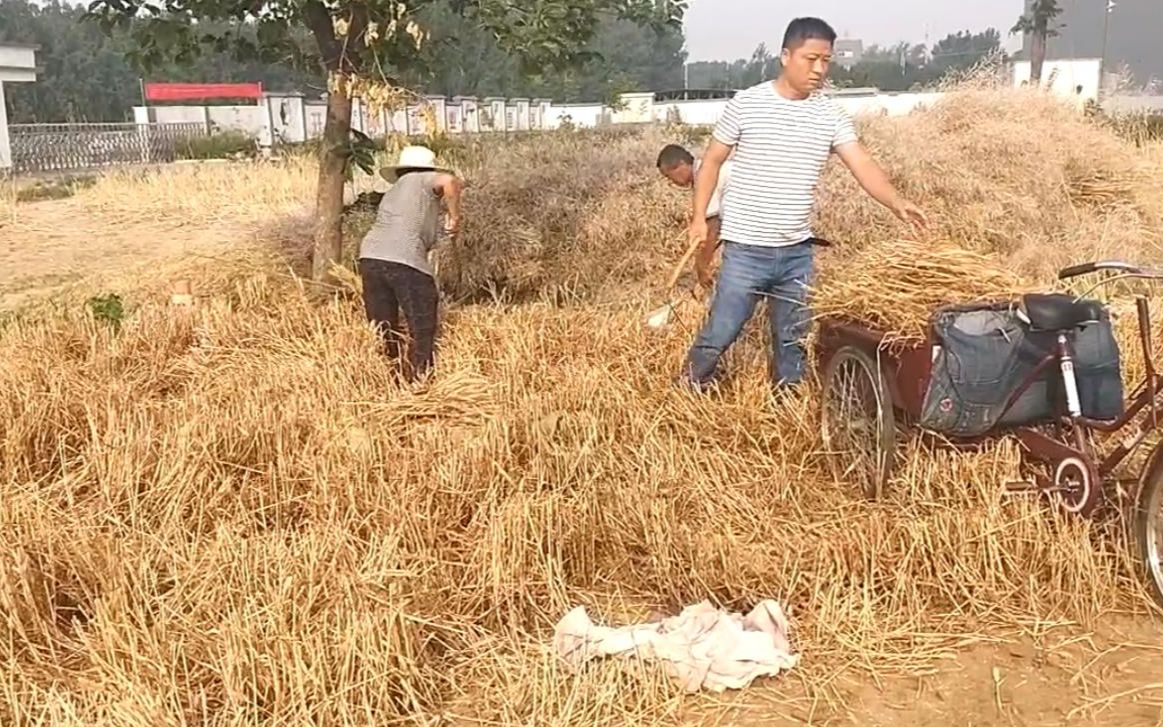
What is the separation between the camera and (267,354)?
18.7 feet

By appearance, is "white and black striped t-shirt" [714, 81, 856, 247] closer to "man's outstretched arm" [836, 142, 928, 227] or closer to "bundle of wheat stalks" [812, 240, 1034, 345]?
"man's outstretched arm" [836, 142, 928, 227]

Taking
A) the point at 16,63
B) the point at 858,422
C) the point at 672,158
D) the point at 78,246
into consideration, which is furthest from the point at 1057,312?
the point at 16,63

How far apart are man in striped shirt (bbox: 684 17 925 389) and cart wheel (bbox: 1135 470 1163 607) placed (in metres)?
1.49

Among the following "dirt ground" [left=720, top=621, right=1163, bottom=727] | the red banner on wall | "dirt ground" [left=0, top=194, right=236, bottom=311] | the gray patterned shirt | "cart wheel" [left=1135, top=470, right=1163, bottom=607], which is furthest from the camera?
the red banner on wall

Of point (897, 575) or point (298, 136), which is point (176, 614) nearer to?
point (897, 575)

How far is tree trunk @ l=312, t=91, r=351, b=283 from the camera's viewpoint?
685 centimetres

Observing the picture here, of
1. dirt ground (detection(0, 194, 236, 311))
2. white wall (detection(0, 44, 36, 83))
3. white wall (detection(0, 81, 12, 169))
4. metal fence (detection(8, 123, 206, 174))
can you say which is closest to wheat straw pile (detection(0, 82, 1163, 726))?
dirt ground (detection(0, 194, 236, 311))

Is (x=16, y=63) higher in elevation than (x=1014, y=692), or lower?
higher

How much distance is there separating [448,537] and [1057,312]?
1.98m

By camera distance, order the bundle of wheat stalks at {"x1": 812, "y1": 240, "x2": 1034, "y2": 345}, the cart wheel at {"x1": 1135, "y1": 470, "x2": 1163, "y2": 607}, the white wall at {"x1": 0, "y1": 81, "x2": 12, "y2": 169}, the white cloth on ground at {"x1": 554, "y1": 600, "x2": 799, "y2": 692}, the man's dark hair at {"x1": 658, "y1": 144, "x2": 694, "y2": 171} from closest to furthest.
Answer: the white cloth on ground at {"x1": 554, "y1": 600, "x2": 799, "y2": 692} → the cart wheel at {"x1": 1135, "y1": 470, "x2": 1163, "y2": 607} → the bundle of wheat stalks at {"x1": 812, "y1": 240, "x2": 1034, "y2": 345} → the man's dark hair at {"x1": 658, "y1": 144, "x2": 694, "y2": 171} → the white wall at {"x1": 0, "y1": 81, "x2": 12, "y2": 169}

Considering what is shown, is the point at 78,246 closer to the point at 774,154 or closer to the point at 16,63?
the point at 774,154

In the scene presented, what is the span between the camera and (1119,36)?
7669cm

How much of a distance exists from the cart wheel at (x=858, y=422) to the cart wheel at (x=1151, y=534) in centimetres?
80

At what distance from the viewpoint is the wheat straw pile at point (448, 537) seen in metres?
2.78
